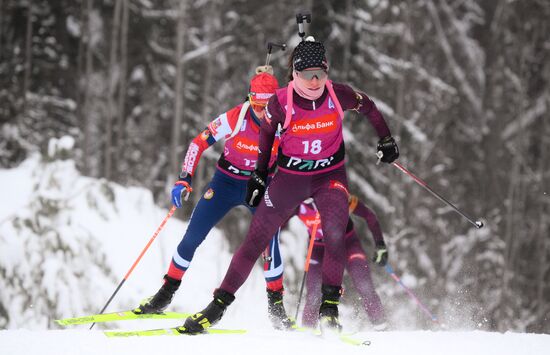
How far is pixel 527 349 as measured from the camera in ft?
14.4

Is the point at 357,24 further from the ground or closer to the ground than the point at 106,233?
further from the ground

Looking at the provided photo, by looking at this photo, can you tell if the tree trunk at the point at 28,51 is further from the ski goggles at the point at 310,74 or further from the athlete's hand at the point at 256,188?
the ski goggles at the point at 310,74

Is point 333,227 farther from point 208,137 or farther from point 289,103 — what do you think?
point 208,137

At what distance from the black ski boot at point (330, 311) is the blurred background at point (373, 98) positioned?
983 centimetres

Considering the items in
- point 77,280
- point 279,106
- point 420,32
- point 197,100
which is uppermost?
point 279,106

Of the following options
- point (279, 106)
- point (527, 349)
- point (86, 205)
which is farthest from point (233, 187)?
point (86, 205)

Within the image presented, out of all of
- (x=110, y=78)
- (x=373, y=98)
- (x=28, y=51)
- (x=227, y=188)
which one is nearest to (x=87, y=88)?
(x=110, y=78)

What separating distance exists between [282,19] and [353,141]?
407 centimetres

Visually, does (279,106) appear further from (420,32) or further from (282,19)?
(420,32)

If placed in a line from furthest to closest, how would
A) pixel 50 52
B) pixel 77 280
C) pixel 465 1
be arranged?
pixel 465 1 < pixel 50 52 < pixel 77 280

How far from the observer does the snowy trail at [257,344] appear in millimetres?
3957

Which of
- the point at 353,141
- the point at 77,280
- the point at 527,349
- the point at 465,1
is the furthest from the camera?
the point at 465,1

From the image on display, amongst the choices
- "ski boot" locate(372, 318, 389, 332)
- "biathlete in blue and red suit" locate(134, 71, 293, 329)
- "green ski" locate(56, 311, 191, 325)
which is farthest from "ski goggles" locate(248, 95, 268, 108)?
"ski boot" locate(372, 318, 389, 332)

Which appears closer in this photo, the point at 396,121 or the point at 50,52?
the point at 396,121
